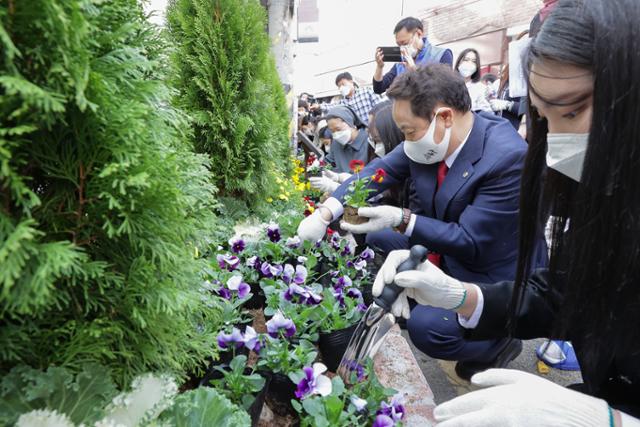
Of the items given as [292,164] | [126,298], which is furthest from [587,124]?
[292,164]

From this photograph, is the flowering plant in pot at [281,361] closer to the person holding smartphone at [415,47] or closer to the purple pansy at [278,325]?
the purple pansy at [278,325]

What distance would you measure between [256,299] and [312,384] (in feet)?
3.68

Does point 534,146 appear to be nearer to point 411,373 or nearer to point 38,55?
point 411,373

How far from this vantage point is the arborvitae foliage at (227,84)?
2635 mm

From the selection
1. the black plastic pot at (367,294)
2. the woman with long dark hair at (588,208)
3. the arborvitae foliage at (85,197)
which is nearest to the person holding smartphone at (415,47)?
the black plastic pot at (367,294)

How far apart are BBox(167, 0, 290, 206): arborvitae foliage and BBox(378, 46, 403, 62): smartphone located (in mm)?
1784

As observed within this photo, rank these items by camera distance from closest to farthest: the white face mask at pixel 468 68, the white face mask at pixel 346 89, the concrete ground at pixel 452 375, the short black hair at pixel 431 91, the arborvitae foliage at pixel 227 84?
the short black hair at pixel 431 91 < the concrete ground at pixel 452 375 < the arborvitae foliage at pixel 227 84 < the white face mask at pixel 468 68 < the white face mask at pixel 346 89

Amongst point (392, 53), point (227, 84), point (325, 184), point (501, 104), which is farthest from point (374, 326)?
point (392, 53)

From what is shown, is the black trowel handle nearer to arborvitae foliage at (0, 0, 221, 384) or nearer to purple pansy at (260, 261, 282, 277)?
purple pansy at (260, 261, 282, 277)

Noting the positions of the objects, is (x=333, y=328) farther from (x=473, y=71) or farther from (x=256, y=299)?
(x=473, y=71)

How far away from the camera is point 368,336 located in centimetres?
176

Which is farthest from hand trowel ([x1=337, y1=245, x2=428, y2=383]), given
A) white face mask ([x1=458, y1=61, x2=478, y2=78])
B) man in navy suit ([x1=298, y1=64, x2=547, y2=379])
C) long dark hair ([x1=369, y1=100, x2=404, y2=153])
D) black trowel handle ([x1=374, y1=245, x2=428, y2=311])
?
white face mask ([x1=458, y1=61, x2=478, y2=78])

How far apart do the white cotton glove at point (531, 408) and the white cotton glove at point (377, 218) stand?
4.37 ft

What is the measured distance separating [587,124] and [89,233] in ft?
4.30
